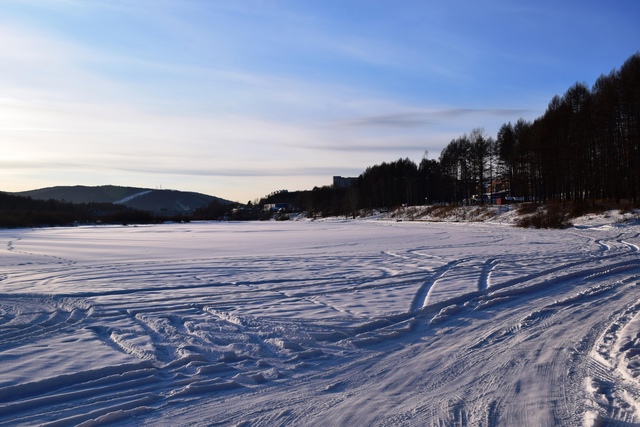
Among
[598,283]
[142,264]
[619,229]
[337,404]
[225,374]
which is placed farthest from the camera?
[619,229]

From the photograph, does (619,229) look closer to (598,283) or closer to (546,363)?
(598,283)

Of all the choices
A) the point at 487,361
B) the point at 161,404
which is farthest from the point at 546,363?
the point at 161,404

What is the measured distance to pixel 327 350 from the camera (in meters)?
6.86

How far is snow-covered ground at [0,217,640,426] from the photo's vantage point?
479 cm

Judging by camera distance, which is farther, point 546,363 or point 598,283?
point 598,283

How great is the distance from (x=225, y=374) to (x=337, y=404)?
1561 mm

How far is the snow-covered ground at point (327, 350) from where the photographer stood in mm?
4789

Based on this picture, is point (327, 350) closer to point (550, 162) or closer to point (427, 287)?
point (427, 287)

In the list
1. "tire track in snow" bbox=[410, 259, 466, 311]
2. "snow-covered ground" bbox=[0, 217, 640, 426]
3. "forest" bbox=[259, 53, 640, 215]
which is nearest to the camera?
"snow-covered ground" bbox=[0, 217, 640, 426]

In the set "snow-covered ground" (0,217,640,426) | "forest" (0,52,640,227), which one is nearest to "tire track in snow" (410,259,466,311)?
"snow-covered ground" (0,217,640,426)

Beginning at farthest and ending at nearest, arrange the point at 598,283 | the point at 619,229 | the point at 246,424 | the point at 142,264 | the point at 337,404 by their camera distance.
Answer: the point at 619,229 → the point at 142,264 → the point at 598,283 → the point at 337,404 → the point at 246,424

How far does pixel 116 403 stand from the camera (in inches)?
195

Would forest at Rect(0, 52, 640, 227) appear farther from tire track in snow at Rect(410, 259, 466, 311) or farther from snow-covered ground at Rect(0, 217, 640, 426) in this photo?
snow-covered ground at Rect(0, 217, 640, 426)

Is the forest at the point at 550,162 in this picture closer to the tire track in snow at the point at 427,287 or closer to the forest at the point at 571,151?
the forest at the point at 571,151
